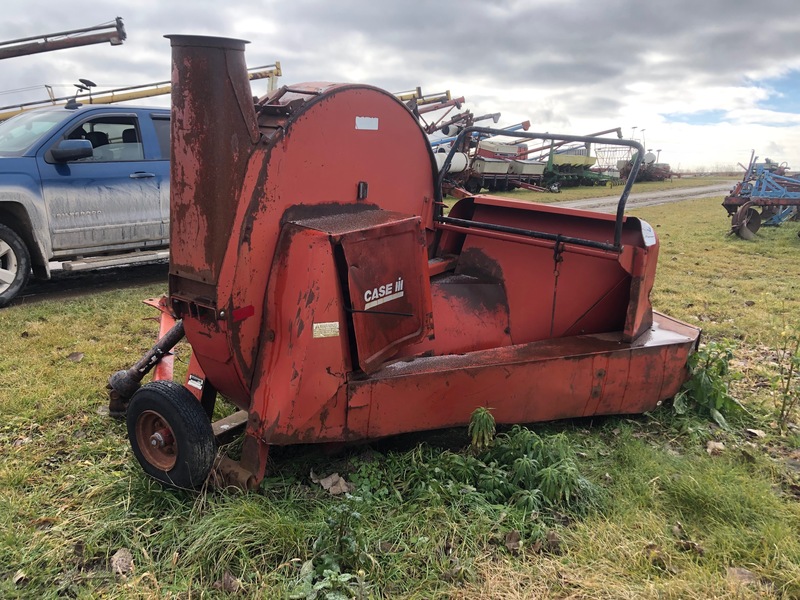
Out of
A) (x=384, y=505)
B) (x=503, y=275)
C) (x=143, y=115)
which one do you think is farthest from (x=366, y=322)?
(x=143, y=115)

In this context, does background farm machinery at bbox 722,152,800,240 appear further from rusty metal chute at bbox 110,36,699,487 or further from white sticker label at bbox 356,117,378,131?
white sticker label at bbox 356,117,378,131

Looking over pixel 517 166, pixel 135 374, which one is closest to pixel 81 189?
pixel 135 374

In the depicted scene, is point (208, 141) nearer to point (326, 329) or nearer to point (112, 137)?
point (326, 329)

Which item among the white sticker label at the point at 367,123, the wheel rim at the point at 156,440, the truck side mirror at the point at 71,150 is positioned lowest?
the wheel rim at the point at 156,440

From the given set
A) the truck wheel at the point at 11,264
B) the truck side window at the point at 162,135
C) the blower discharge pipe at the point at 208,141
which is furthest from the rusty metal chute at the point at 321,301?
the truck side window at the point at 162,135

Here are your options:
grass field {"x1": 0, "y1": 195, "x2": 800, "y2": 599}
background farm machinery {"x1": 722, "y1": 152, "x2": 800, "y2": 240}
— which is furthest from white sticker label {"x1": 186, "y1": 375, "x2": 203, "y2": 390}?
background farm machinery {"x1": 722, "y1": 152, "x2": 800, "y2": 240}

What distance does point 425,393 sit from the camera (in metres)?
3.02

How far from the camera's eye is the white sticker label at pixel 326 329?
2658 millimetres

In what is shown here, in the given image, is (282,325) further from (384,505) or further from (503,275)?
(503,275)

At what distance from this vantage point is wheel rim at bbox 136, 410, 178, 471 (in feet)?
9.05

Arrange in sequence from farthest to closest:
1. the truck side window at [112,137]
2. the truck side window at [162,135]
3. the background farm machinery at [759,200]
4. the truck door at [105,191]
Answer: the background farm machinery at [759,200] < the truck side window at [162,135] < the truck side window at [112,137] < the truck door at [105,191]

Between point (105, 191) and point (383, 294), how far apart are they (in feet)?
16.5

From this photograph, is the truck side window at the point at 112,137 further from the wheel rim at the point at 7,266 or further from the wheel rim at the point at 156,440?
the wheel rim at the point at 156,440

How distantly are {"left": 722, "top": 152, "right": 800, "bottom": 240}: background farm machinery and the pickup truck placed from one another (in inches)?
469
